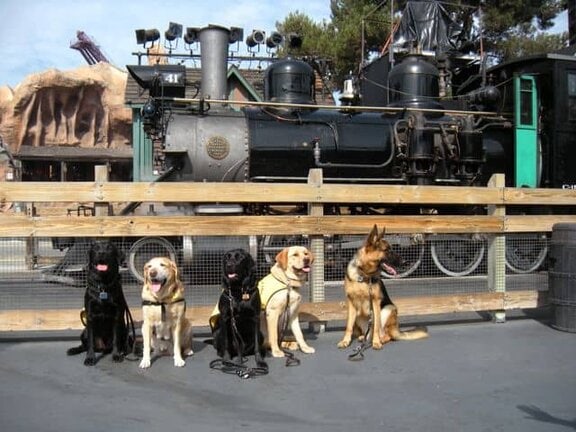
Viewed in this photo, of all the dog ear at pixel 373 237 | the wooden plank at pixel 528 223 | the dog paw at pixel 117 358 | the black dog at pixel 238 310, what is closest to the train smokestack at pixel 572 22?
the wooden plank at pixel 528 223

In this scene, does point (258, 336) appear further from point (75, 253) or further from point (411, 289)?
point (75, 253)

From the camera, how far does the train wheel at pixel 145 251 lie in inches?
296

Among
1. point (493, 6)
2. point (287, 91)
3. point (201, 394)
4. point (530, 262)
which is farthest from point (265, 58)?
point (201, 394)

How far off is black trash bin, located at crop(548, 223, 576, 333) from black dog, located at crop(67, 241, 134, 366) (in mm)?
4057

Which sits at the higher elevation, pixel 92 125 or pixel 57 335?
pixel 92 125

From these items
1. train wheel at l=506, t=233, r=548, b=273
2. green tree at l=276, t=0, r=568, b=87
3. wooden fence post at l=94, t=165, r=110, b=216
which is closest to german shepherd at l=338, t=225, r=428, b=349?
wooden fence post at l=94, t=165, r=110, b=216

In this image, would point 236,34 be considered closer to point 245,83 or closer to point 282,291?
point 245,83

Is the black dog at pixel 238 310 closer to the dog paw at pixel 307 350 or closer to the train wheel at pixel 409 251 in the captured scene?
the dog paw at pixel 307 350

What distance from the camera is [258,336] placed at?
488 centimetres

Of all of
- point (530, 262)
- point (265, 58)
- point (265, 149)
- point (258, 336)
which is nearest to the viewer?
point (258, 336)

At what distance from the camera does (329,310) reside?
5797mm

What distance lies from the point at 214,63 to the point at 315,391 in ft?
27.2

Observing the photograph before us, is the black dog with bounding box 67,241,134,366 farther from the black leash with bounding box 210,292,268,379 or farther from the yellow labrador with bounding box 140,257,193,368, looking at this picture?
the black leash with bounding box 210,292,268,379

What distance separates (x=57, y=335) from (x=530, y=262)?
237 inches
